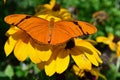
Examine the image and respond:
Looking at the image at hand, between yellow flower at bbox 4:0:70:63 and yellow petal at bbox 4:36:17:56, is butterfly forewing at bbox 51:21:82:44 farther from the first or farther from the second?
yellow petal at bbox 4:36:17:56

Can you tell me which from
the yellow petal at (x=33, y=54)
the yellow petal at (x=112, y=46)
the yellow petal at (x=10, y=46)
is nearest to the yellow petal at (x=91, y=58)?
the yellow petal at (x=33, y=54)

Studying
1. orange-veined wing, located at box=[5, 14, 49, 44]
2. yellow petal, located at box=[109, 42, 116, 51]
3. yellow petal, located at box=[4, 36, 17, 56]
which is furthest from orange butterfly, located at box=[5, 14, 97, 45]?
yellow petal, located at box=[109, 42, 116, 51]

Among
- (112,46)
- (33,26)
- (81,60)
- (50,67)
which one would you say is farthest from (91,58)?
(112,46)

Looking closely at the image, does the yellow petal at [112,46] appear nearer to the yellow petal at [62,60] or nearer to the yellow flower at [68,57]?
the yellow flower at [68,57]

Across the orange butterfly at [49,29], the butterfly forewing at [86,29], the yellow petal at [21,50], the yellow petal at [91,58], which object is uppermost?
the orange butterfly at [49,29]

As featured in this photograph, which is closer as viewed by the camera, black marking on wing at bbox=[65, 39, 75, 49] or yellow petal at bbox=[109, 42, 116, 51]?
black marking on wing at bbox=[65, 39, 75, 49]

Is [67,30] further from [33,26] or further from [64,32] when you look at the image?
[33,26]

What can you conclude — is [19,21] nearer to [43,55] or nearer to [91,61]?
[43,55]
